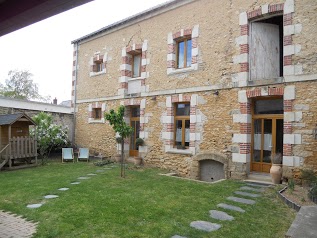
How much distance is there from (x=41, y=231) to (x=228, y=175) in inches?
230

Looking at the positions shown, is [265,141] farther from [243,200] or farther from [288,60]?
[243,200]

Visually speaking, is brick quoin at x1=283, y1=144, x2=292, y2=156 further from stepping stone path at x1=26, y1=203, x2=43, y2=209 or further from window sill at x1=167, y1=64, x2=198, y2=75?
stepping stone path at x1=26, y1=203, x2=43, y2=209

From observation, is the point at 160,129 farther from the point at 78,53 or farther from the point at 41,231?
the point at 78,53

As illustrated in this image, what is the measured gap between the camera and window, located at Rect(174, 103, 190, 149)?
30.6 ft

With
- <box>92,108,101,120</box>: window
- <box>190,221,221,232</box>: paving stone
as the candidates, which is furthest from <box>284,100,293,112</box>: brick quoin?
<box>92,108,101,120</box>: window

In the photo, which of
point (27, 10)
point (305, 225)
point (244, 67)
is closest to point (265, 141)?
point (244, 67)

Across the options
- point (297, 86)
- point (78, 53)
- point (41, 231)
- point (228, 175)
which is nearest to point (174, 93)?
point (228, 175)

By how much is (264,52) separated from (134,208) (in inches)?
253

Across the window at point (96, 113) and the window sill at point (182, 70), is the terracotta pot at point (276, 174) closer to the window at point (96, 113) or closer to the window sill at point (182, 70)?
the window sill at point (182, 70)

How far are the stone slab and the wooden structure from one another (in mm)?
9508

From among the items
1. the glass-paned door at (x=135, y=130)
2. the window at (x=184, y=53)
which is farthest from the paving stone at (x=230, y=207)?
the glass-paned door at (x=135, y=130)

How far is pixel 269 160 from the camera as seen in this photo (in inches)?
302

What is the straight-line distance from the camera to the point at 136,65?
11.7 metres

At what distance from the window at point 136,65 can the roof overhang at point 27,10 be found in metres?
9.61
